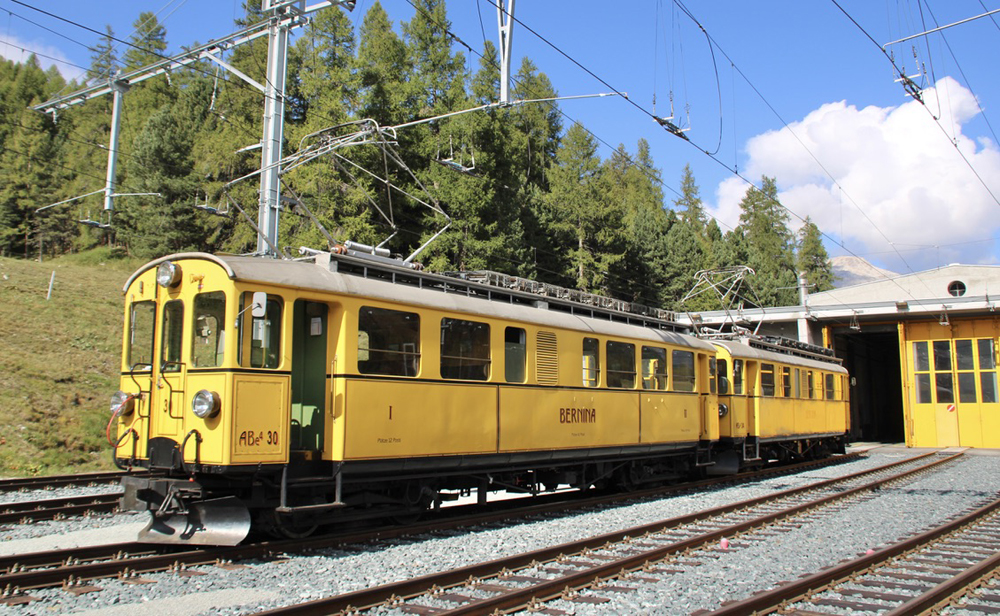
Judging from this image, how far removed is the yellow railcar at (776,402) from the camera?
1752 cm

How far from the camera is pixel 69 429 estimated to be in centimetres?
1719

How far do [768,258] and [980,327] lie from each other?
4971 centimetres

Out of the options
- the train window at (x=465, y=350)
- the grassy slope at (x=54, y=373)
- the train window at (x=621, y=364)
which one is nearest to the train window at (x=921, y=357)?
the train window at (x=621, y=364)

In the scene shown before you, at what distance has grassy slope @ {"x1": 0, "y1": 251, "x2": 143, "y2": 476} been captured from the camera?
1628 centimetres

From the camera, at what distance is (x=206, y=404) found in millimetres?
7676

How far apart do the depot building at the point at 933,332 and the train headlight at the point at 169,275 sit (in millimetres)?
22708

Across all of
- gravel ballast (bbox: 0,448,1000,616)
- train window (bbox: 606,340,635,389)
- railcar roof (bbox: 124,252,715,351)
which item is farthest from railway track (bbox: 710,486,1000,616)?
train window (bbox: 606,340,635,389)

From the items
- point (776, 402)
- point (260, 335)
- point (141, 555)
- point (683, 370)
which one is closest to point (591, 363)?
point (683, 370)

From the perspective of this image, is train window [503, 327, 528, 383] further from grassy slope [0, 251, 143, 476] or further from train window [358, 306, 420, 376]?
grassy slope [0, 251, 143, 476]

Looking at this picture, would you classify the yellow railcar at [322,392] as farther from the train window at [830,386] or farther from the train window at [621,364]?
the train window at [830,386]

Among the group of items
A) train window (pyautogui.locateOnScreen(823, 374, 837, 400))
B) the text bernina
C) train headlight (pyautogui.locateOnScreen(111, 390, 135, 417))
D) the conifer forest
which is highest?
the conifer forest

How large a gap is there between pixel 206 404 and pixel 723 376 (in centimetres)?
1271

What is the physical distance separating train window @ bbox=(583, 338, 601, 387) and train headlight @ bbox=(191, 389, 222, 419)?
6371 millimetres

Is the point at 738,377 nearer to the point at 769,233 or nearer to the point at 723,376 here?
the point at 723,376
